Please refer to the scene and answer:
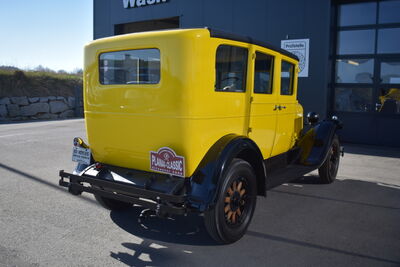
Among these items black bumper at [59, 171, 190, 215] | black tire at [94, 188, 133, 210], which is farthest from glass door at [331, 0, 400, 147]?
black bumper at [59, 171, 190, 215]

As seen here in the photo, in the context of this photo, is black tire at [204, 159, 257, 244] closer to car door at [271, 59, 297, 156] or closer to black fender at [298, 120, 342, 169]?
car door at [271, 59, 297, 156]

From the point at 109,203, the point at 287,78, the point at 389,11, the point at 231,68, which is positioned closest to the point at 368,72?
the point at 389,11

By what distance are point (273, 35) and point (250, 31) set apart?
0.72 m

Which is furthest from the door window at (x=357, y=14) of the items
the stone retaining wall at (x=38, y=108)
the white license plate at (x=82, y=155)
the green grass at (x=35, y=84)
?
the green grass at (x=35, y=84)

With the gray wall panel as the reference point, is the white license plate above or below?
below

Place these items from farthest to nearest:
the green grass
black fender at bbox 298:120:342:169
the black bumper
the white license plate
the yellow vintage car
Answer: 1. the green grass
2. black fender at bbox 298:120:342:169
3. the white license plate
4. the yellow vintage car
5. the black bumper

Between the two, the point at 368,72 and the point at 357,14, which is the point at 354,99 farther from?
the point at 357,14

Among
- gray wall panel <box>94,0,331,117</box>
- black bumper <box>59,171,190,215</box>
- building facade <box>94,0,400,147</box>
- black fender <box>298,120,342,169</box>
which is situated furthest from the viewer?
gray wall panel <box>94,0,331,117</box>

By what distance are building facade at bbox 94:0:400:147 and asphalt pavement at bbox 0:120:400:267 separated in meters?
3.98

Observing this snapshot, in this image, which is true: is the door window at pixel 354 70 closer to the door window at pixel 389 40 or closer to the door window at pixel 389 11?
the door window at pixel 389 40

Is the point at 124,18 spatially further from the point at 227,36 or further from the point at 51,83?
the point at 227,36

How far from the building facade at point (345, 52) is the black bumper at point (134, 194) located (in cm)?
747

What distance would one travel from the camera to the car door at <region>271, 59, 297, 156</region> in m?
4.66

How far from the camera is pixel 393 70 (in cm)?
927
